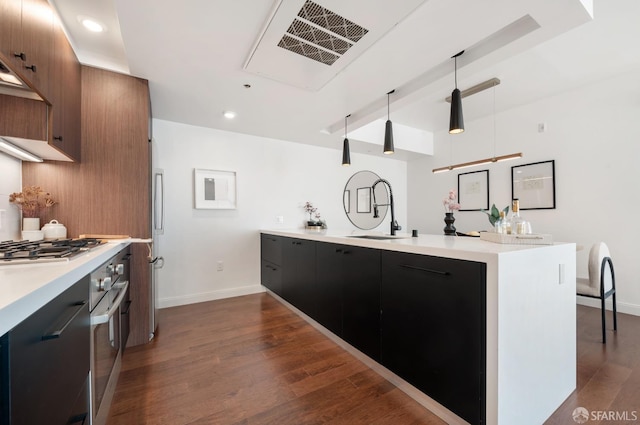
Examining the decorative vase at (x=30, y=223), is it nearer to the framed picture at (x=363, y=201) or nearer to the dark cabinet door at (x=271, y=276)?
the dark cabinet door at (x=271, y=276)

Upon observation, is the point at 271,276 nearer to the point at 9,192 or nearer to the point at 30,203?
the point at 30,203

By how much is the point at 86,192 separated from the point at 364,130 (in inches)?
129

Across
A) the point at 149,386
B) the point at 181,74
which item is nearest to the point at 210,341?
the point at 149,386

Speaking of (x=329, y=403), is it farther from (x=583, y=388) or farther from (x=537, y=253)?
(x=583, y=388)

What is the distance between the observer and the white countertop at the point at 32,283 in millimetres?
556

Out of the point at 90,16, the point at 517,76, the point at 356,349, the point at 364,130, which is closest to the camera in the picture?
the point at 90,16

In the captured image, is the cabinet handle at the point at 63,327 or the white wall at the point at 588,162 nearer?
the cabinet handle at the point at 63,327

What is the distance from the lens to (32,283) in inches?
27.5

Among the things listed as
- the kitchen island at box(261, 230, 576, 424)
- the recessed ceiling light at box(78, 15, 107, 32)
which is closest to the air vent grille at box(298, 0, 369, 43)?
the kitchen island at box(261, 230, 576, 424)

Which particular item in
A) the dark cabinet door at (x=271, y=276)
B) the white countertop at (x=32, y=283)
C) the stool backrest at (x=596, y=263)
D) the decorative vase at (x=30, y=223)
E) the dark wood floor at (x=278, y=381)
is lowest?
the dark wood floor at (x=278, y=381)

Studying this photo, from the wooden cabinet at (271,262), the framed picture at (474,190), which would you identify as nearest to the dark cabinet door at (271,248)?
the wooden cabinet at (271,262)

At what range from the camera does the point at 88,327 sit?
42.9 inches

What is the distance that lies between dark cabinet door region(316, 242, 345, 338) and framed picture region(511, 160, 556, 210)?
10.2ft

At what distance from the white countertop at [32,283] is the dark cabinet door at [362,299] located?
1.45 meters
